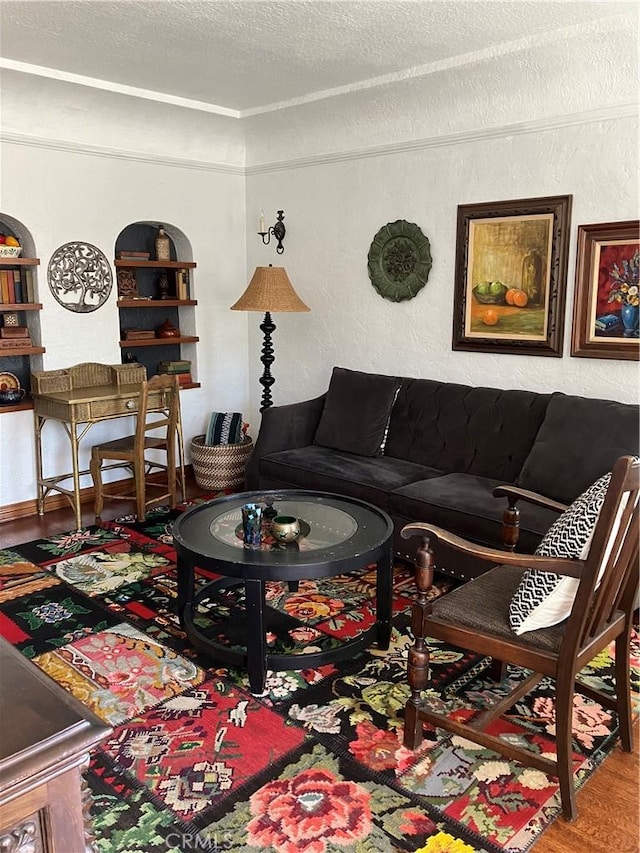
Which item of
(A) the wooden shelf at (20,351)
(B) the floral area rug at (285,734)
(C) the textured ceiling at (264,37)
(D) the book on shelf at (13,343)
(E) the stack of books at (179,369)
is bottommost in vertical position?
(B) the floral area rug at (285,734)

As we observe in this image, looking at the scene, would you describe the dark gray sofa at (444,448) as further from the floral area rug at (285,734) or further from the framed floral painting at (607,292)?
the floral area rug at (285,734)

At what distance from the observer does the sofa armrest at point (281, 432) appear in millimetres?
4504

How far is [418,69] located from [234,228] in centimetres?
219

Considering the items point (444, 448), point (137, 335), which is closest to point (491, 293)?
point (444, 448)

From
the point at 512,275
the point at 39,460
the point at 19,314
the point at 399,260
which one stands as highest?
the point at 399,260

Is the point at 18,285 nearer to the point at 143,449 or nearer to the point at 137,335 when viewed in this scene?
the point at 137,335

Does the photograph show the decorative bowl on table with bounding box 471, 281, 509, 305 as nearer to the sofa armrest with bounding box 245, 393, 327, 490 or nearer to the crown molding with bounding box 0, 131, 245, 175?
the sofa armrest with bounding box 245, 393, 327, 490

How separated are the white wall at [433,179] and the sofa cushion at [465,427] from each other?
0.80 feet

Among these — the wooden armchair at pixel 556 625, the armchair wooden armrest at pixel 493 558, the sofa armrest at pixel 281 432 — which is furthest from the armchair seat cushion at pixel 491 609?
the sofa armrest at pixel 281 432

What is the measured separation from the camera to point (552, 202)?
3859 millimetres

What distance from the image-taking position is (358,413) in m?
4.50

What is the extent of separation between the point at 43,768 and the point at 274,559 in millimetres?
1681

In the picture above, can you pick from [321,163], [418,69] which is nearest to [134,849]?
[418,69]

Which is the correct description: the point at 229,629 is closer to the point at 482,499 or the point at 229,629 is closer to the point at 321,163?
the point at 482,499
